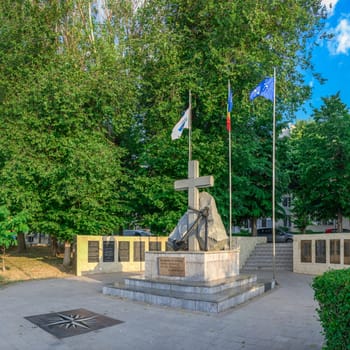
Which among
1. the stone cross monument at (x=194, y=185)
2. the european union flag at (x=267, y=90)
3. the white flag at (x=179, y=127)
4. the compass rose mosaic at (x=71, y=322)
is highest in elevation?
the european union flag at (x=267, y=90)

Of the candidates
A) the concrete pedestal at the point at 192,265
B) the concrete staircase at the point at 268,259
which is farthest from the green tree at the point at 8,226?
the concrete staircase at the point at 268,259

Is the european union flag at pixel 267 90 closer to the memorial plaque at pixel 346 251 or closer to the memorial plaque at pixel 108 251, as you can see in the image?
the memorial plaque at pixel 346 251

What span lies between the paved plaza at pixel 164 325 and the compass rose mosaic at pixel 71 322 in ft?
0.48

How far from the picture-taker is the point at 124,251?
54.8 ft

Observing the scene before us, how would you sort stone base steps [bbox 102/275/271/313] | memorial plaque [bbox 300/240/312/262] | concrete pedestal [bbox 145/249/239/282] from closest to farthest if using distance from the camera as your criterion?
stone base steps [bbox 102/275/271/313], concrete pedestal [bbox 145/249/239/282], memorial plaque [bbox 300/240/312/262]

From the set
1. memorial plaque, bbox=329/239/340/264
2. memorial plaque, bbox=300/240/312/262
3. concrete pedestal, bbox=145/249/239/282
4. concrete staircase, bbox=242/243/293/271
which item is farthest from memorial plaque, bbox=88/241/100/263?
memorial plaque, bbox=329/239/340/264

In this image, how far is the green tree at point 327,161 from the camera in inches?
787

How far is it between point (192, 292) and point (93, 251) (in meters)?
7.55

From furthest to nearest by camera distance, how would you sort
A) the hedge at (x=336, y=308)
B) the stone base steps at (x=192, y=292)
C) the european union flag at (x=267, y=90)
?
the european union flag at (x=267, y=90)
the stone base steps at (x=192, y=292)
the hedge at (x=336, y=308)

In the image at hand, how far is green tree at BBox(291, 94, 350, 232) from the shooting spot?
1998cm

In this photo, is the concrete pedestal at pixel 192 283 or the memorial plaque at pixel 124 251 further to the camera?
the memorial plaque at pixel 124 251

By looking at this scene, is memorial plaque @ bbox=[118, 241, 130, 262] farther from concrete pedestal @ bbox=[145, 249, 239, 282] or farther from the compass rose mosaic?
the compass rose mosaic

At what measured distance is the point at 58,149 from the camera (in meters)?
16.5

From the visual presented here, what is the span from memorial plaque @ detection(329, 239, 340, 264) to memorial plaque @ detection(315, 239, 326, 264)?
0.33 meters
